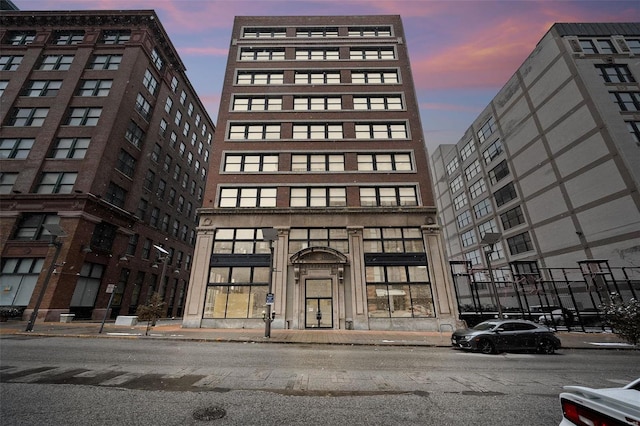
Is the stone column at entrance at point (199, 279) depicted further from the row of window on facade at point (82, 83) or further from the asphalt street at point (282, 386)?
the row of window on facade at point (82, 83)

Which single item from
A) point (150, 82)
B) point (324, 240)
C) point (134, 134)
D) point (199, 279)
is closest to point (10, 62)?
point (150, 82)

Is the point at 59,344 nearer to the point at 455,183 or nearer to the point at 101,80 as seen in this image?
the point at 101,80

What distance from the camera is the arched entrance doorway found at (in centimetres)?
2073

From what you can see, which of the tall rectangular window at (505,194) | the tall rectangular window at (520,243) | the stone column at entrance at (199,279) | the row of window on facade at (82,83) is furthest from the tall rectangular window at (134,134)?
the tall rectangular window at (520,243)

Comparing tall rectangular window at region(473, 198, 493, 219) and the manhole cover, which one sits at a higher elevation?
tall rectangular window at region(473, 198, 493, 219)

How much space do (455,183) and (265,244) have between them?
50.4m

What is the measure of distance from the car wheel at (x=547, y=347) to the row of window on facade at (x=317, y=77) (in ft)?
89.9

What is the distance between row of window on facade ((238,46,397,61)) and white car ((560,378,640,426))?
35.7 m

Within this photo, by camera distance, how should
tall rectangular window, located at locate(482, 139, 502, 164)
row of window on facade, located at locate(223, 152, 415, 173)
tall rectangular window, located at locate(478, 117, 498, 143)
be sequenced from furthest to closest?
1. tall rectangular window, located at locate(478, 117, 498, 143)
2. tall rectangular window, located at locate(482, 139, 502, 164)
3. row of window on facade, located at locate(223, 152, 415, 173)

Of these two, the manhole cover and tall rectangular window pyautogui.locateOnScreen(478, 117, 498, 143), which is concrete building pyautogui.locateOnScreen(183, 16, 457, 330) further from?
tall rectangular window pyautogui.locateOnScreen(478, 117, 498, 143)

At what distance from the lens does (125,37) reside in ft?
118

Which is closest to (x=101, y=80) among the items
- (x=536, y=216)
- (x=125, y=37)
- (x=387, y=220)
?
(x=125, y=37)

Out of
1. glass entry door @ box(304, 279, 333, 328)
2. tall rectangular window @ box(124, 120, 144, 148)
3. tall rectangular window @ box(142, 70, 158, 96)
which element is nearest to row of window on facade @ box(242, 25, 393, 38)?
tall rectangular window @ box(142, 70, 158, 96)

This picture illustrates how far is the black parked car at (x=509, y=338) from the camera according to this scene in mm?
12578
